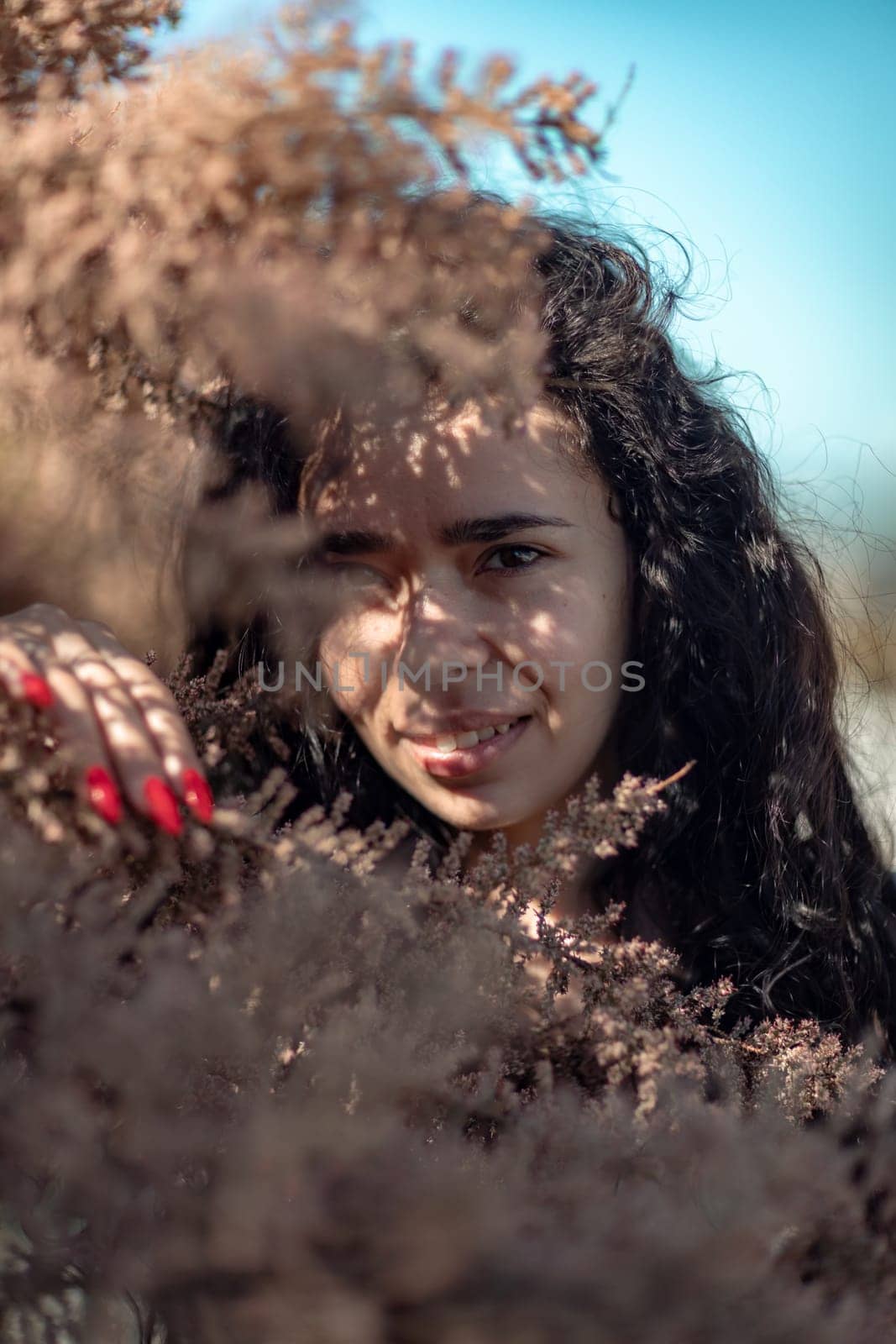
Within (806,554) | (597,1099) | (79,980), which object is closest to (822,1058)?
(597,1099)

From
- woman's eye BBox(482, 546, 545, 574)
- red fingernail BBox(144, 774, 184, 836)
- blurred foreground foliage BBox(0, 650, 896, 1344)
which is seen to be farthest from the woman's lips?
red fingernail BBox(144, 774, 184, 836)

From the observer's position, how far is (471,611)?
3.75 ft

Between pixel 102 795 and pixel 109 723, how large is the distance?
6 cm

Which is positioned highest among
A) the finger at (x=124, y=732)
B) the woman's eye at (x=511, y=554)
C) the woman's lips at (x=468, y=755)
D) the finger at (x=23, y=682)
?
the finger at (x=23, y=682)

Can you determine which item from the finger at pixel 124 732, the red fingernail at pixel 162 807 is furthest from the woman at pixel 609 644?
the red fingernail at pixel 162 807

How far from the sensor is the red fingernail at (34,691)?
66 cm

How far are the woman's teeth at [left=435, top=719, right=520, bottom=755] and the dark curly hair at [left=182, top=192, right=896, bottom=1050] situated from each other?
0.81 feet

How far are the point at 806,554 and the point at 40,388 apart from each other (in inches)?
45.9

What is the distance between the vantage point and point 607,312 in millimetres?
1364

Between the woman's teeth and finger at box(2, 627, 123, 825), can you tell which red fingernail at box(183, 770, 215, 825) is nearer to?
finger at box(2, 627, 123, 825)

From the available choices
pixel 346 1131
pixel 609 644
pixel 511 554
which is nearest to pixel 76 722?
pixel 346 1131

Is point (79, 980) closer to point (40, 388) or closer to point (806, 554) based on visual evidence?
point (40, 388)

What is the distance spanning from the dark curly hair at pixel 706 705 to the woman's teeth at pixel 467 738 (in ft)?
0.81

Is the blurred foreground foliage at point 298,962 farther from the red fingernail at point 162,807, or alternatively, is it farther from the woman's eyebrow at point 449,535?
the woman's eyebrow at point 449,535
